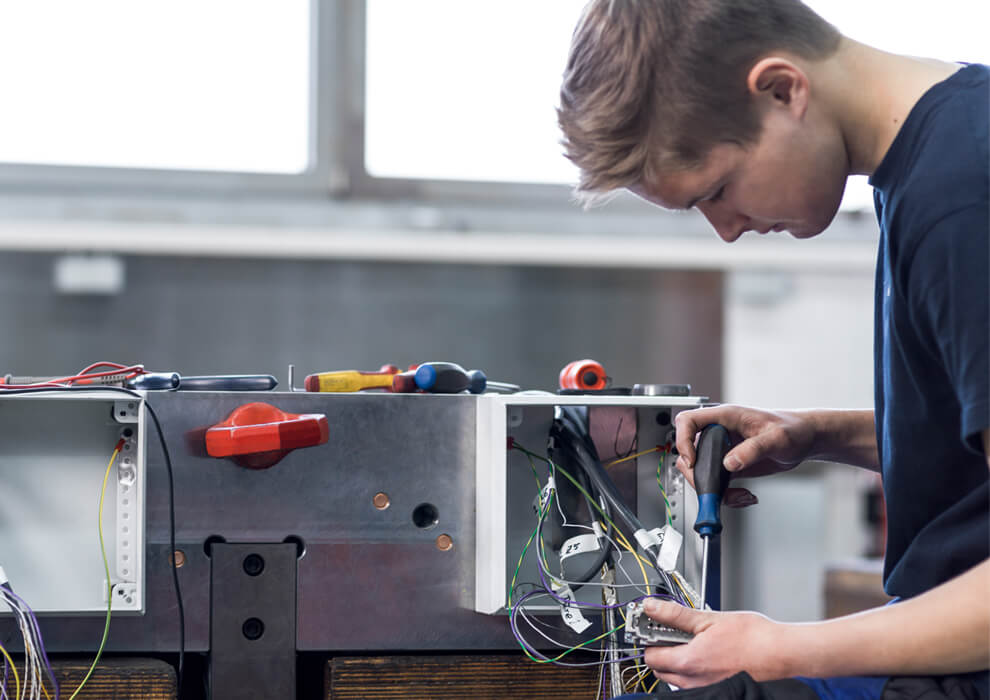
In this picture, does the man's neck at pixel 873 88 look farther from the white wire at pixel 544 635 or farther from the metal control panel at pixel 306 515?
the white wire at pixel 544 635

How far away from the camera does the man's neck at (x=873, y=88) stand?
652mm

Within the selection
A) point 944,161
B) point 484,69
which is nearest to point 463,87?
point 484,69

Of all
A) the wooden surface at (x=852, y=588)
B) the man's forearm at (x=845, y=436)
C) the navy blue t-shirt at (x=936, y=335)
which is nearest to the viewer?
the navy blue t-shirt at (x=936, y=335)

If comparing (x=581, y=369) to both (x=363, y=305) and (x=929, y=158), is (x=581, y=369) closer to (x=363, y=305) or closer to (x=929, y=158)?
(x=929, y=158)

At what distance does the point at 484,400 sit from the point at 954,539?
366 mm

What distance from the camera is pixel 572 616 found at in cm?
76

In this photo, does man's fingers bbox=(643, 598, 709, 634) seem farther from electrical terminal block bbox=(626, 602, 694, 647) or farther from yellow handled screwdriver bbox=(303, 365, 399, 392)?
yellow handled screwdriver bbox=(303, 365, 399, 392)

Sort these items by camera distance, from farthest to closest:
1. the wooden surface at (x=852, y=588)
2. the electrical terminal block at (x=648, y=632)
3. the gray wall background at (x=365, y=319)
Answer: the wooden surface at (x=852, y=588) → the gray wall background at (x=365, y=319) → the electrical terminal block at (x=648, y=632)

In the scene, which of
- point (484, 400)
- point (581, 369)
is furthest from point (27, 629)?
point (581, 369)

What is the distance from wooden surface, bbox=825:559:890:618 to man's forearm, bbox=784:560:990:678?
1737 mm

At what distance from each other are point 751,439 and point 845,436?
142 mm

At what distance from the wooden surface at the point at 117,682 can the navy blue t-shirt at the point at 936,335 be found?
0.56 metres

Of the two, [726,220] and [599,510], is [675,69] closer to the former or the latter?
[726,220]

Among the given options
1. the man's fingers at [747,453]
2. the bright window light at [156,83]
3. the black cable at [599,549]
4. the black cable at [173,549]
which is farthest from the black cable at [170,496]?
the bright window light at [156,83]
